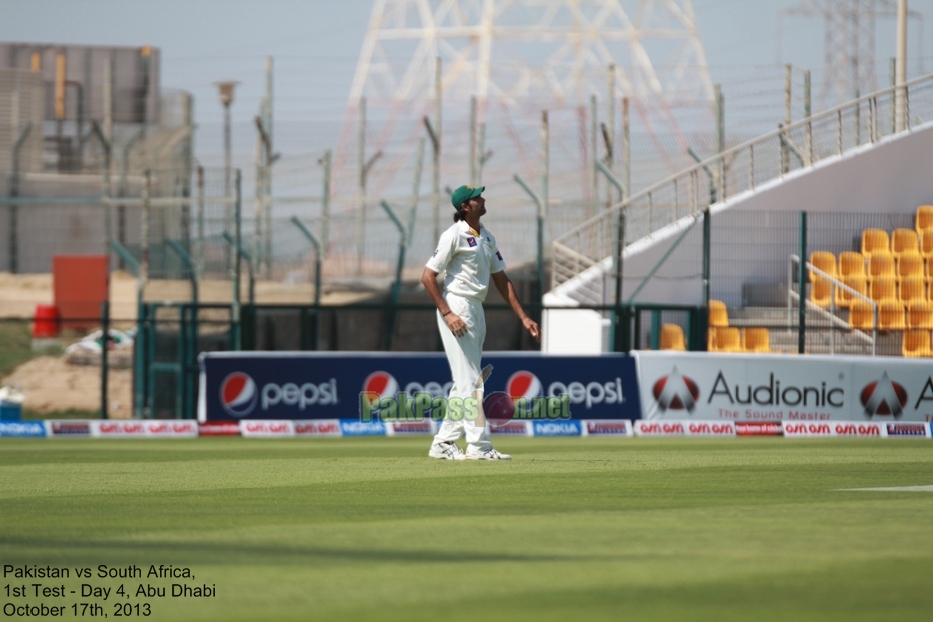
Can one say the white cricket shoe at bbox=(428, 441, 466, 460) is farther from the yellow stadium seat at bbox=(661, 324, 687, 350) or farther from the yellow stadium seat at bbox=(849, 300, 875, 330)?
the yellow stadium seat at bbox=(849, 300, 875, 330)

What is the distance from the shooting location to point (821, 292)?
2308cm

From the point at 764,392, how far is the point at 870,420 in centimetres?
142

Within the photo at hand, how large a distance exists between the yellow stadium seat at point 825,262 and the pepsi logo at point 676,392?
273 inches

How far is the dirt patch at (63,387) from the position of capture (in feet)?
74.8

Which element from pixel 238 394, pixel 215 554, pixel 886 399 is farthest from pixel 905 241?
pixel 215 554

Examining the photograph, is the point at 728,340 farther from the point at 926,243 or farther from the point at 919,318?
the point at 926,243

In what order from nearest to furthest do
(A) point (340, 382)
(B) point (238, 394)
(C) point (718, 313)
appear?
(B) point (238, 394) < (A) point (340, 382) < (C) point (718, 313)

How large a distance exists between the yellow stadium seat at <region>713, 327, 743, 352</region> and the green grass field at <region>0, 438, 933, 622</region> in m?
10.8

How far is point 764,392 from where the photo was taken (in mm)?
17484

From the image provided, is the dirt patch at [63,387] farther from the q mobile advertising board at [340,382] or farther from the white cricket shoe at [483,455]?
the white cricket shoe at [483,455]

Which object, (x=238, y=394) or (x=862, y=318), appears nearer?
(x=238, y=394)

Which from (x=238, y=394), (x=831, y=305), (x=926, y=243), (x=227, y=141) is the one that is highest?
(x=227, y=141)

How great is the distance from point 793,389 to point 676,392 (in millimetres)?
1555

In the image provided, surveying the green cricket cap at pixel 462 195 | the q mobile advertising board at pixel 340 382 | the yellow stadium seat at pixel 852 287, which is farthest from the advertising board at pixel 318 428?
the yellow stadium seat at pixel 852 287
